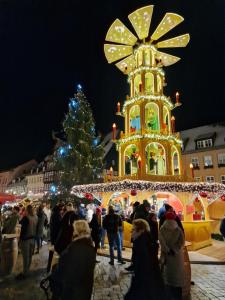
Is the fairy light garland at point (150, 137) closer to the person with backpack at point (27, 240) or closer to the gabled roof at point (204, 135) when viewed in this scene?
the person with backpack at point (27, 240)

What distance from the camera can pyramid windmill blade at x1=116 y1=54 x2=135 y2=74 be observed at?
974 inches

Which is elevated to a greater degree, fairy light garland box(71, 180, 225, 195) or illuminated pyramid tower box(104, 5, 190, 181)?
illuminated pyramid tower box(104, 5, 190, 181)

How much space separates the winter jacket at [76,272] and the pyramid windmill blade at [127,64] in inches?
878

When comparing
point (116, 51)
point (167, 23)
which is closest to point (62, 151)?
point (116, 51)

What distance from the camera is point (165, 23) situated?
866 inches

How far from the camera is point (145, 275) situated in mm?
4805

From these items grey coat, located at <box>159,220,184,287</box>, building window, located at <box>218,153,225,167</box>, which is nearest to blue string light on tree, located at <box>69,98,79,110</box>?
building window, located at <box>218,153,225,167</box>

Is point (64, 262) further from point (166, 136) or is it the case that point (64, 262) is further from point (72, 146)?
point (72, 146)

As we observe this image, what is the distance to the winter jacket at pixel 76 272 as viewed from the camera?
3.70 m

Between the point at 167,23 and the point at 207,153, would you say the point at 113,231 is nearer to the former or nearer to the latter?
the point at 167,23

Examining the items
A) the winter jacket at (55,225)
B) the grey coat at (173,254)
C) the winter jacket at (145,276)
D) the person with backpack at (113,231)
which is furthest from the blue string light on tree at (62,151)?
the winter jacket at (145,276)

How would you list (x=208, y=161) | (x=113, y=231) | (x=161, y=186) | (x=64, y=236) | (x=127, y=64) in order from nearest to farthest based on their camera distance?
(x=64, y=236) < (x=113, y=231) < (x=161, y=186) < (x=127, y=64) < (x=208, y=161)

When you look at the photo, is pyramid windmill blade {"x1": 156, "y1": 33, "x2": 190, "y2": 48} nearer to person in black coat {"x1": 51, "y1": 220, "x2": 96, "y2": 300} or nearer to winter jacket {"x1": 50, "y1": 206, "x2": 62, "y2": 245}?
winter jacket {"x1": 50, "y1": 206, "x2": 62, "y2": 245}

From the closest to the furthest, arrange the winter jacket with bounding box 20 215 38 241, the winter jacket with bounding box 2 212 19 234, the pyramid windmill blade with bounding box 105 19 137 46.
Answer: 1. the winter jacket with bounding box 20 215 38 241
2. the winter jacket with bounding box 2 212 19 234
3. the pyramid windmill blade with bounding box 105 19 137 46
